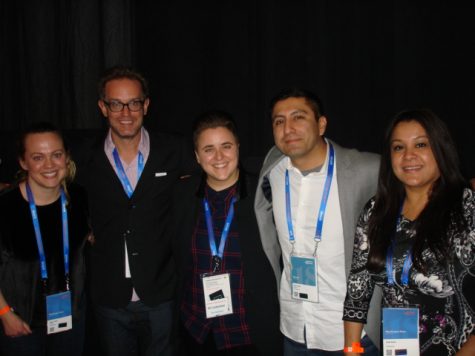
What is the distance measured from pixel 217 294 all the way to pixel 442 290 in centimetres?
94

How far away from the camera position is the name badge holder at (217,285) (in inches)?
75.9

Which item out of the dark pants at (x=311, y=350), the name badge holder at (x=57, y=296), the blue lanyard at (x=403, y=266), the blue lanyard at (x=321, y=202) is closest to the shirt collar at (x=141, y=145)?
the name badge holder at (x=57, y=296)

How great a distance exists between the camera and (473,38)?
2836mm

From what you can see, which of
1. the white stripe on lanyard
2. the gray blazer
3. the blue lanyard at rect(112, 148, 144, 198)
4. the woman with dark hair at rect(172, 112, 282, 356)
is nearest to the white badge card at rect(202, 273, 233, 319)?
the woman with dark hair at rect(172, 112, 282, 356)

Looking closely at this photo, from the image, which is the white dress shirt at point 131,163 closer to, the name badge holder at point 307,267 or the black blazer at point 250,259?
the black blazer at point 250,259

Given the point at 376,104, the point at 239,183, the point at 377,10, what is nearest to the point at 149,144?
the point at 239,183

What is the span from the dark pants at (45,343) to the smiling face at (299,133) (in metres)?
1.42

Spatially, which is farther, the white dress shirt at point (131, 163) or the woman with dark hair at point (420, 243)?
the white dress shirt at point (131, 163)

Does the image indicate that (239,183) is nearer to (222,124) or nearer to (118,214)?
(222,124)

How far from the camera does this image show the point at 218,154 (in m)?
2.03

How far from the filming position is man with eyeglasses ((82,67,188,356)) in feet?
7.22

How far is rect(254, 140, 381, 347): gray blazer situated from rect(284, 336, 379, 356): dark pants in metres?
0.05

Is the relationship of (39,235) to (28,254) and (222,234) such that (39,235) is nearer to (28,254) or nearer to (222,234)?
(28,254)

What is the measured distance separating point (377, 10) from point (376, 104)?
634 millimetres
